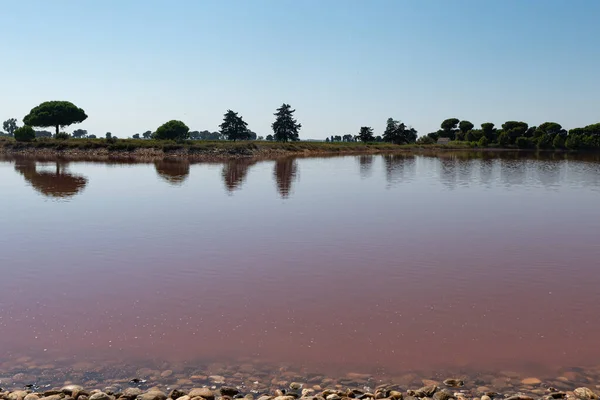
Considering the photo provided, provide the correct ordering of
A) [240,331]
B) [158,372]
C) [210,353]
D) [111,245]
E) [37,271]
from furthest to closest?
[111,245] < [37,271] < [240,331] < [210,353] < [158,372]

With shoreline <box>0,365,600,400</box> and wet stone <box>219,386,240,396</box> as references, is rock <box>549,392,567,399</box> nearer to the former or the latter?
shoreline <box>0,365,600,400</box>

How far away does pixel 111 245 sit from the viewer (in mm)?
21312

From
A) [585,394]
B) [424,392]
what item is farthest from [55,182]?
[585,394]

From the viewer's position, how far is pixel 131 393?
9156 mm

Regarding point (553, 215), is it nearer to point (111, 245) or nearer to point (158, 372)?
point (111, 245)

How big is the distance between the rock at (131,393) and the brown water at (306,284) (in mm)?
1656

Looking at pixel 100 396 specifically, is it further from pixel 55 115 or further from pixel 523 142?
pixel 523 142

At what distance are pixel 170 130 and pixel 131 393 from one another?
4617 inches

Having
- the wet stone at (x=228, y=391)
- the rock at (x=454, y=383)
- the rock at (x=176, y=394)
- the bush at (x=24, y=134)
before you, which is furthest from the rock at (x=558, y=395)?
the bush at (x=24, y=134)

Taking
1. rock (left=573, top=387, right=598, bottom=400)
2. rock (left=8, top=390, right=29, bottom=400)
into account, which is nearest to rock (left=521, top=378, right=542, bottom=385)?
rock (left=573, top=387, right=598, bottom=400)

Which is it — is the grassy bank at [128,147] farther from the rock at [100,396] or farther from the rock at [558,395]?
the rock at [558,395]

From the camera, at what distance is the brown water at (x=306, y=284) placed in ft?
37.6

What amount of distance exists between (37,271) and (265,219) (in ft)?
42.8

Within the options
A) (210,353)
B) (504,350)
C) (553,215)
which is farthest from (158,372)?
(553,215)
